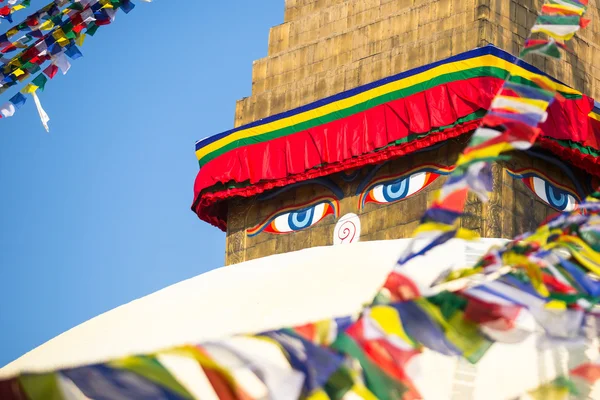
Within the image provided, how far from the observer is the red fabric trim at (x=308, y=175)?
1005cm

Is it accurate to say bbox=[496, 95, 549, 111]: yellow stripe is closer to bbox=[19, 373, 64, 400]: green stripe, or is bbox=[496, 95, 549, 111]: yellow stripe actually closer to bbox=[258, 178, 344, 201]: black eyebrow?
bbox=[19, 373, 64, 400]: green stripe

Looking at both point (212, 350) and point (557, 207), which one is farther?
point (557, 207)

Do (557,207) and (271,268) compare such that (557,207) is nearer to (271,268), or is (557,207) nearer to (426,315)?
(271,268)

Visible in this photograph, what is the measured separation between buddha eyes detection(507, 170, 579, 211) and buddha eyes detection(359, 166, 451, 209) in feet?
2.31

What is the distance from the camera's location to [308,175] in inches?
428

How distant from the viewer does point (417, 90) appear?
10.3 metres

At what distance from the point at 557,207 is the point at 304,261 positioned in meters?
3.94

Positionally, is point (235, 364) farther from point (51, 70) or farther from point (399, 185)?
point (399, 185)

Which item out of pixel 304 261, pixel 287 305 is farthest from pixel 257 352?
pixel 304 261

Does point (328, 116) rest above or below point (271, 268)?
above

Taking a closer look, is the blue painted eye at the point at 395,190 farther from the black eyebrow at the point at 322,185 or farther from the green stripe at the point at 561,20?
the green stripe at the point at 561,20

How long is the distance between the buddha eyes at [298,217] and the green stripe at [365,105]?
0.71 metres

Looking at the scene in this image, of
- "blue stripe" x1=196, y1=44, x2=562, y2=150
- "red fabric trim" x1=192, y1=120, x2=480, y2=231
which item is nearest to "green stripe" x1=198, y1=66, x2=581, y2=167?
"blue stripe" x1=196, y1=44, x2=562, y2=150

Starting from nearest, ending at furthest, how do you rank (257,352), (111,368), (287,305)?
1. (111,368)
2. (257,352)
3. (287,305)
